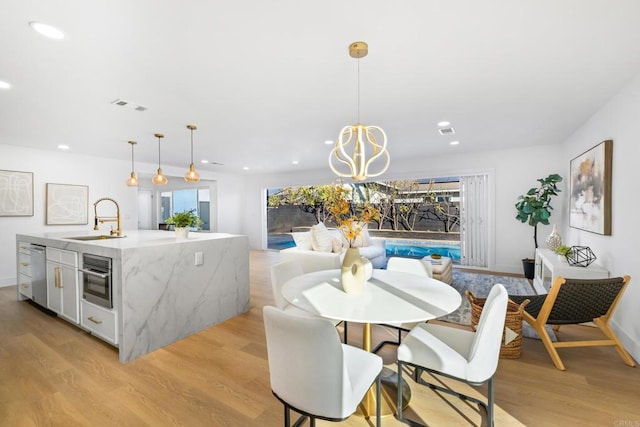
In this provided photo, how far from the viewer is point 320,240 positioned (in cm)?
497

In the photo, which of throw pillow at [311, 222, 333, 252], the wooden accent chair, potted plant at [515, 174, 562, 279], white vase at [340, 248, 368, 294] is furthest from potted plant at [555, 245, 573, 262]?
throw pillow at [311, 222, 333, 252]

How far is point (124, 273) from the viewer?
238 cm

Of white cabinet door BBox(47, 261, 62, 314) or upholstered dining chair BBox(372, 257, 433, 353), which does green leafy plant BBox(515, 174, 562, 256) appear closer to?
upholstered dining chair BBox(372, 257, 433, 353)

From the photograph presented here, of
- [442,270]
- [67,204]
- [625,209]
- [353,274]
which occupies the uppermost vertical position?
[67,204]

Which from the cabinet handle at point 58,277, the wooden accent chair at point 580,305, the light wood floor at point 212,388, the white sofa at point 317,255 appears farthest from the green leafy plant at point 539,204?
the cabinet handle at point 58,277

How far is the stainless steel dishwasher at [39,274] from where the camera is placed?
3.40 metres

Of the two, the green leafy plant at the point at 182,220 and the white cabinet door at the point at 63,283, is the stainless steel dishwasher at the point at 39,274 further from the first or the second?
the green leafy plant at the point at 182,220

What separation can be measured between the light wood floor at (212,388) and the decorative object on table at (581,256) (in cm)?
76

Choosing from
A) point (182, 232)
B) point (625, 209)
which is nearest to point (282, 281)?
point (182, 232)

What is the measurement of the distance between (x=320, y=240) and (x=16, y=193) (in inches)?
207

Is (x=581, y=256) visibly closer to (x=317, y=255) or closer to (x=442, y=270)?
(x=442, y=270)

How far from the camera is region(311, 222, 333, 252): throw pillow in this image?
16.2ft

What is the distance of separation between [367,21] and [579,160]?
388cm

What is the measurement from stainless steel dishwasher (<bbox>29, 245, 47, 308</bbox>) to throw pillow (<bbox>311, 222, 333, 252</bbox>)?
3.52m
